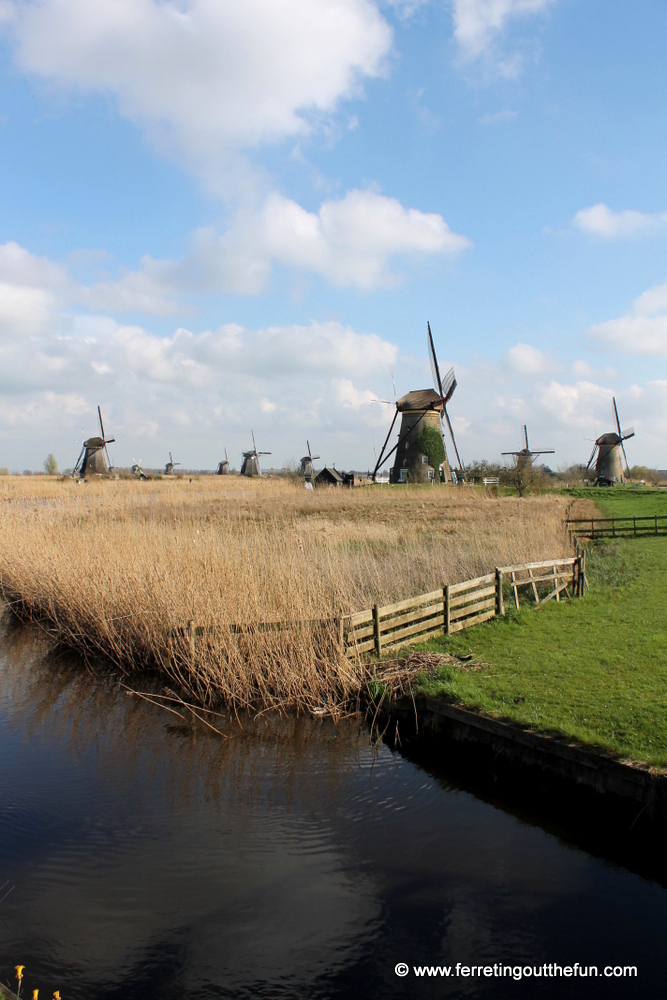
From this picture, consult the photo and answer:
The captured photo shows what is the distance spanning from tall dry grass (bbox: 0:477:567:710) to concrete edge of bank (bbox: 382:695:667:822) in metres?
1.04

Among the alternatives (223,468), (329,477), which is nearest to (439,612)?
(329,477)

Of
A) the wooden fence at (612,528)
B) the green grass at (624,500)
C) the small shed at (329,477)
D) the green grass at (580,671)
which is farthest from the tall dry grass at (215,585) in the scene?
the small shed at (329,477)

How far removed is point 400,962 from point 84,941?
7.23 ft

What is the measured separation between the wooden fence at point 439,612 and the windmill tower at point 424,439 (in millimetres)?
29497

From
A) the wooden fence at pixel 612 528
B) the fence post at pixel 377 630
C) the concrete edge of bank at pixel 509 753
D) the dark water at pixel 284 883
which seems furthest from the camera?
the wooden fence at pixel 612 528

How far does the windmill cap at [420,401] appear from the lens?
141 feet

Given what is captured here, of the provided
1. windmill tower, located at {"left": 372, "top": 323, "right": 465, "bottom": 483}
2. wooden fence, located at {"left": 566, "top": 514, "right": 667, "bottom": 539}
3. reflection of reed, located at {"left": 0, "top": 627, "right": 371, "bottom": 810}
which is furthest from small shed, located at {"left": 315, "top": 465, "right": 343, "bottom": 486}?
reflection of reed, located at {"left": 0, "top": 627, "right": 371, "bottom": 810}

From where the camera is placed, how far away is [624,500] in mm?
38812

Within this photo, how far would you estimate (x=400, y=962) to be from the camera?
168 inches

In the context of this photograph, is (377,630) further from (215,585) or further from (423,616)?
(215,585)

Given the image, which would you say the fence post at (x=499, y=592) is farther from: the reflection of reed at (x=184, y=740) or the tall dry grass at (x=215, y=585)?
the reflection of reed at (x=184, y=740)

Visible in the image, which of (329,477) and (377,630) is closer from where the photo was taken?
(377,630)

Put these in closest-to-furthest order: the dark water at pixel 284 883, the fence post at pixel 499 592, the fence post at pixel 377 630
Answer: the dark water at pixel 284 883 < the fence post at pixel 377 630 < the fence post at pixel 499 592

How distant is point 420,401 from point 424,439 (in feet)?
9.23
